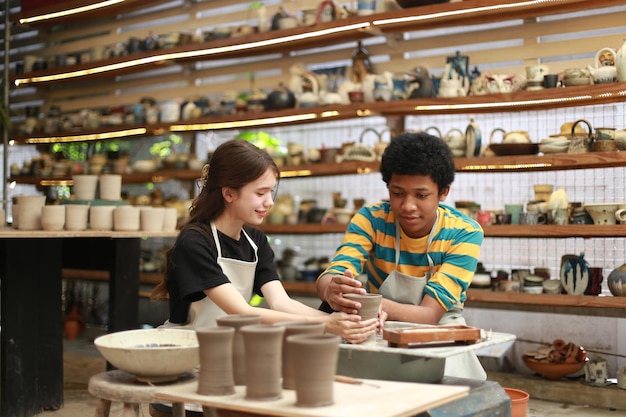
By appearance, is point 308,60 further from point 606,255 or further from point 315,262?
point 606,255

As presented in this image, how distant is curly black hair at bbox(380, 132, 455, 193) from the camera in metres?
3.13

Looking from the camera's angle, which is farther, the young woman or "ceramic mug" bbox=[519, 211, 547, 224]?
"ceramic mug" bbox=[519, 211, 547, 224]

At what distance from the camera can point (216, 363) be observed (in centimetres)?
194

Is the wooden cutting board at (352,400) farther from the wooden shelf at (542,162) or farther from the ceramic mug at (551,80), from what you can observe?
the ceramic mug at (551,80)

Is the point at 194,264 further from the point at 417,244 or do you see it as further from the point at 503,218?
the point at 503,218

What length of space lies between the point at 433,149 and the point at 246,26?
13.2 ft

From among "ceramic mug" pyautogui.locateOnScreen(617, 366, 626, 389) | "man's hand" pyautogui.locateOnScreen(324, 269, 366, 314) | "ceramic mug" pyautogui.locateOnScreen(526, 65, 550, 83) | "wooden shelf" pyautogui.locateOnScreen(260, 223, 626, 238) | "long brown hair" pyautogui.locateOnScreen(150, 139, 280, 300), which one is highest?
"ceramic mug" pyautogui.locateOnScreen(526, 65, 550, 83)

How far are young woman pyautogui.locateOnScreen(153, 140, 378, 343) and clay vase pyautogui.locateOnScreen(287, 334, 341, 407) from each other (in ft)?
2.45

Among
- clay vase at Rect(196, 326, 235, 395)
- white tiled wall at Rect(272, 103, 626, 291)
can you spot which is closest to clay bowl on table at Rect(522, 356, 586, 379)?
white tiled wall at Rect(272, 103, 626, 291)

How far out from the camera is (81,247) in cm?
525

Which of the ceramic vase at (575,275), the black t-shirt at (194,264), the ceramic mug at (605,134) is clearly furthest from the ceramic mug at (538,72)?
the black t-shirt at (194,264)

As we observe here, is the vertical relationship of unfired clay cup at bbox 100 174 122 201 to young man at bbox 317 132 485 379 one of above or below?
above

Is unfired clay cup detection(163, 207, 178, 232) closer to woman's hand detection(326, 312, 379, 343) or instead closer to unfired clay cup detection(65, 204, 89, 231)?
unfired clay cup detection(65, 204, 89, 231)

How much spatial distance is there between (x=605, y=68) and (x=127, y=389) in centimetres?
380
